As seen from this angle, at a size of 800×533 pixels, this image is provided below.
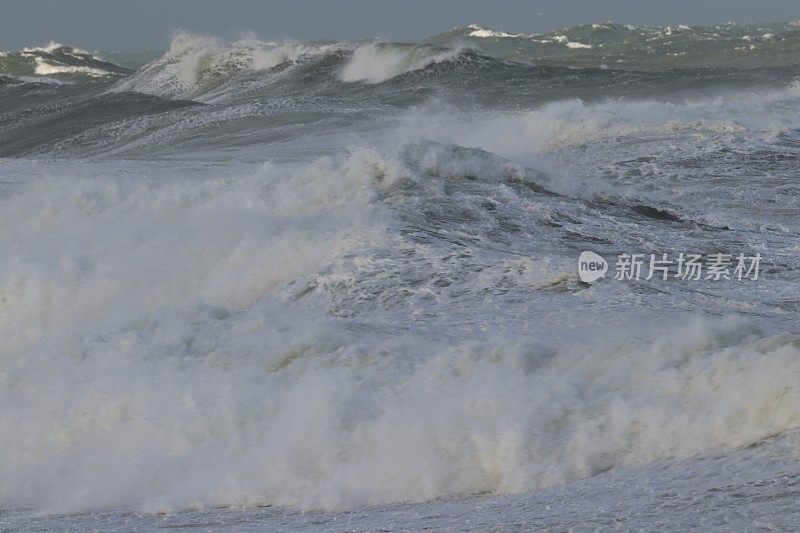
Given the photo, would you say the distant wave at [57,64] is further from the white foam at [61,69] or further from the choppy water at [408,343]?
the choppy water at [408,343]

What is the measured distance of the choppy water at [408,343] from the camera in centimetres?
405

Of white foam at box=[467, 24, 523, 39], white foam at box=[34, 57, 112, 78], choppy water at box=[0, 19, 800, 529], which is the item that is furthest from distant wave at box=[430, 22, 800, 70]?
choppy water at box=[0, 19, 800, 529]

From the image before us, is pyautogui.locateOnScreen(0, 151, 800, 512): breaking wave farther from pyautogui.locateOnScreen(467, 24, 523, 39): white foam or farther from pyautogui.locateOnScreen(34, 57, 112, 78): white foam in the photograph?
pyautogui.locateOnScreen(467, 24, 523, 39): white foam

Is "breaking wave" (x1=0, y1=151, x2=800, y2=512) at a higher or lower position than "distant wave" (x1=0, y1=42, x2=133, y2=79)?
lower

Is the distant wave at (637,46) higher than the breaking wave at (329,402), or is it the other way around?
the distant wave at (637,46)

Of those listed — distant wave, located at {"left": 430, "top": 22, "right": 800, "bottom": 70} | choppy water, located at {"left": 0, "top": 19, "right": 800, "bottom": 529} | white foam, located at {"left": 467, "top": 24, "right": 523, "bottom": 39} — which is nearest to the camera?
choppy water, located at {"left": 0, "top": 19, "right": 800, "bottom": 529}

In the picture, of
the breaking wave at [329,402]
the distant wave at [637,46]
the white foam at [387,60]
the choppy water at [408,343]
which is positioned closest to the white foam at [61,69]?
the distant wave at [637,46]

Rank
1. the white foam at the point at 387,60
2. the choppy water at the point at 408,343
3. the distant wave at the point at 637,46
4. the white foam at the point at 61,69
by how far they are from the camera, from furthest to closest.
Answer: the white foam at the point at 61,69, the distant wave at the point at 637,46, the white foam at the point at 387,60, the choppy water at the point at 408,343

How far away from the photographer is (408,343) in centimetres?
539

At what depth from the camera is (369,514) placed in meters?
3.95

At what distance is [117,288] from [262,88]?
19318mm

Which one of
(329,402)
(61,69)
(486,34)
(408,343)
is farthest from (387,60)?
(486,34)

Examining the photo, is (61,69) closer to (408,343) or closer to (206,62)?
(206,62)

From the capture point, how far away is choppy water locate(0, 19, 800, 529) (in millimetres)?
4051
